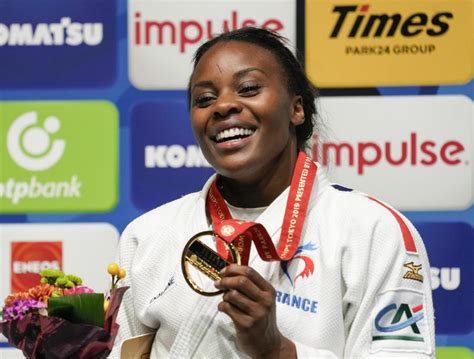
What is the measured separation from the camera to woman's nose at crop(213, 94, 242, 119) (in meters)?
1.52

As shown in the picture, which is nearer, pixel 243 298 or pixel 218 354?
pixel 243 298

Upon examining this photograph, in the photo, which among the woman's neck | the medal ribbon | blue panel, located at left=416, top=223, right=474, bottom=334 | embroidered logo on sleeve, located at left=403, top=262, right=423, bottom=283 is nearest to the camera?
the medal ribbon

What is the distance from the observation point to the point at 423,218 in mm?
2225

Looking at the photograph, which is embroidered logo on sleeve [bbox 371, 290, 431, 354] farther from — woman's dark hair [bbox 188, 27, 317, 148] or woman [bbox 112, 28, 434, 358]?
woman's dark hair [bbox 188, 27, 317, 148]

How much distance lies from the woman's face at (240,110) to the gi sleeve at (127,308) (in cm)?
26

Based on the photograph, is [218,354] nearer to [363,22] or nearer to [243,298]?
[243,298]

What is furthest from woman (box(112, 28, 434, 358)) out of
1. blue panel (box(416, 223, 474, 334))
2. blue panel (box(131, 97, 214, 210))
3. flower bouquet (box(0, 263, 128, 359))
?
blue panel (box(416, 223, 474, 334))

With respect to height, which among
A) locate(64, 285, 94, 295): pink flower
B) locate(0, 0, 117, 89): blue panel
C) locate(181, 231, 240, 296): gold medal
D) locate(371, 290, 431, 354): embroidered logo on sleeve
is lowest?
locate(371, 290, 431, 354): embroidered logo on sleeve

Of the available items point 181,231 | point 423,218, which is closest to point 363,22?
point 423,218

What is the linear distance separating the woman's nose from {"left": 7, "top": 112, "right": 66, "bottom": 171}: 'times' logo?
0.85m

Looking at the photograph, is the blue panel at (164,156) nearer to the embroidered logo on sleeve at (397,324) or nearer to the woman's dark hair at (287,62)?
the woman's dark hair at (287,62)

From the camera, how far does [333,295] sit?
1.47 metres

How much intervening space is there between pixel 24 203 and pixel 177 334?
906 millimetres

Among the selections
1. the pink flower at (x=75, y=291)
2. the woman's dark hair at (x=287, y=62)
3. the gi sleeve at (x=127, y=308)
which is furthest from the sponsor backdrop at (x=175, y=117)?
the pink flower at (x=75, y=291)
